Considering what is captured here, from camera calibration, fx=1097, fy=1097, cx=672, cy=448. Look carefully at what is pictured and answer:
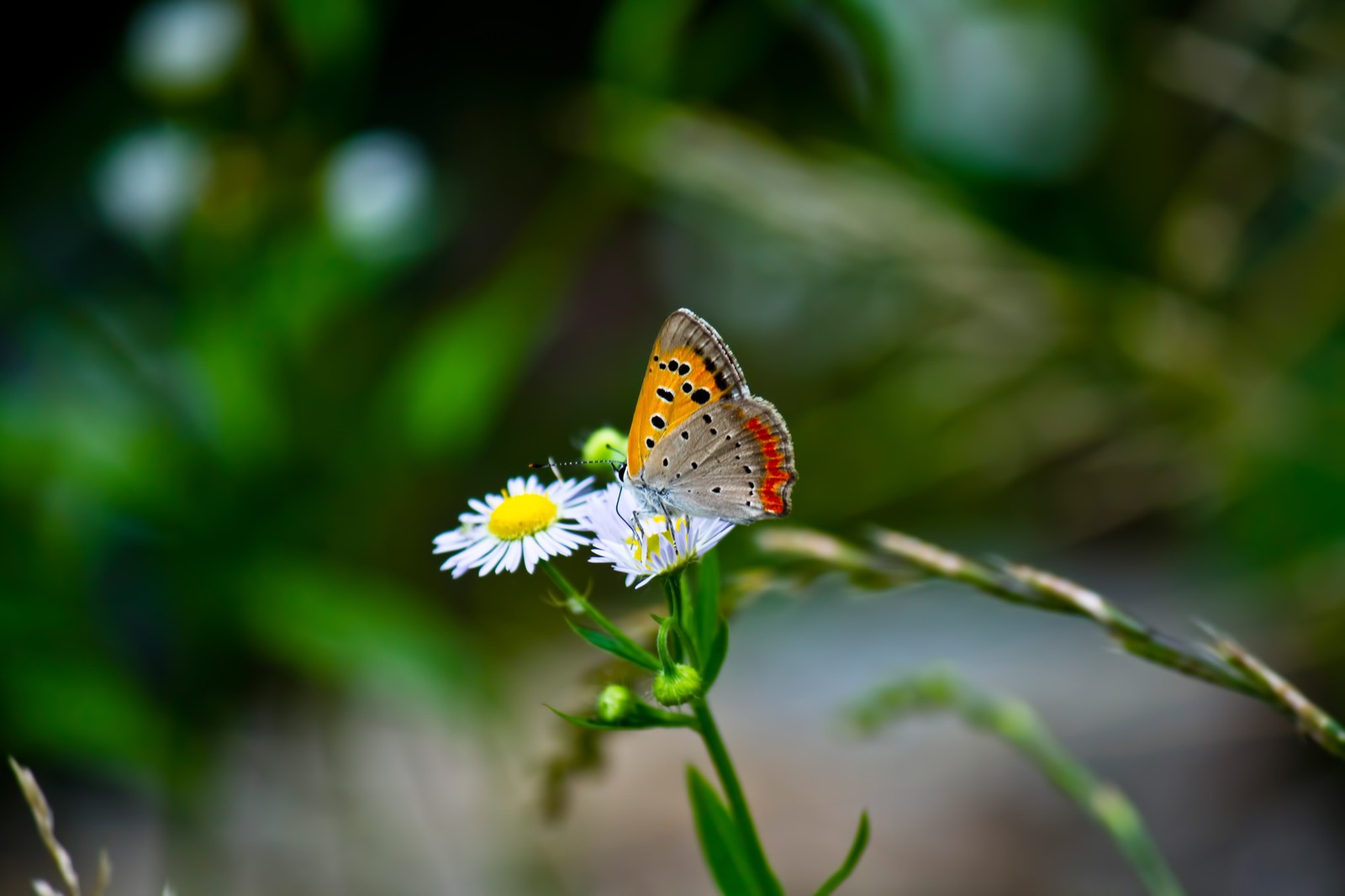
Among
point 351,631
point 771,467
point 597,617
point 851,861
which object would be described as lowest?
point 851,861

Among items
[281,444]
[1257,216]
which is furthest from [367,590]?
[1257,216]

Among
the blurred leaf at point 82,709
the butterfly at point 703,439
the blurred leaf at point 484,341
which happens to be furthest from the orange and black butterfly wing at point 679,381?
the blurred leaf at point 82,709

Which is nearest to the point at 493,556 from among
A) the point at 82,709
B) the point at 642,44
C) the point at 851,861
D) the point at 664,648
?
the point at 664,648

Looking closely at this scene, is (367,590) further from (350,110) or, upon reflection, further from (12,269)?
(350,110)

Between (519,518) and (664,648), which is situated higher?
(519,518)

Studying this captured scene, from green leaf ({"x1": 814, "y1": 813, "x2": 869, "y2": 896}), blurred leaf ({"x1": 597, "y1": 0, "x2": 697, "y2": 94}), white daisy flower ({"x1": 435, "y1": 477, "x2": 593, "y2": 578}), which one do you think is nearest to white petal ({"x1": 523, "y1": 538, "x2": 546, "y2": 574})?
white daisy flower ({"x1": 435, "y1": 477, "x2": 593, "y2": 578})

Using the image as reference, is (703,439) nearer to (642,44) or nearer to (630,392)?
→ (642,44)
